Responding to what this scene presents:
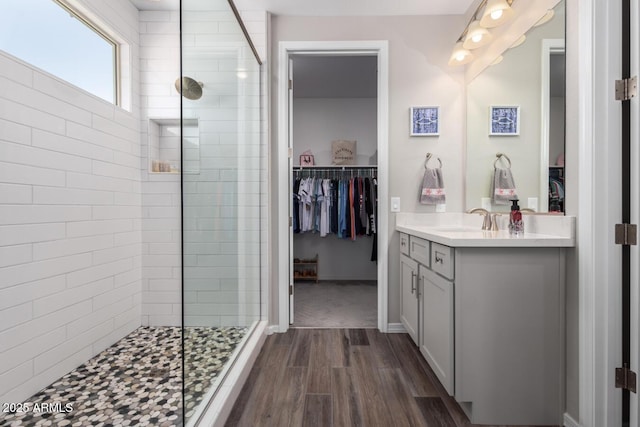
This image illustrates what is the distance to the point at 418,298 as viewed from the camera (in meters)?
1.98

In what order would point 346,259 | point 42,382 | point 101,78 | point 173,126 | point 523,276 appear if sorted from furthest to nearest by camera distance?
1. point 346,259
2. point 173,126
3. point 101,78
4. point 42,382
5. point 523,276

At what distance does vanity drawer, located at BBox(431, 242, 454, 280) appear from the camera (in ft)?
4.93

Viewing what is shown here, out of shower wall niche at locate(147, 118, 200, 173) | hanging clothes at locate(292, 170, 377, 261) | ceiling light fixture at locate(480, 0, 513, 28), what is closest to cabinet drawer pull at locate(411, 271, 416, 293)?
ceiling light fixture at locate(480, 0, 513, 28)

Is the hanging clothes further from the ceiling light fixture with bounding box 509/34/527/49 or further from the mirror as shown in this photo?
the ceiling light fixture with bounding box 509/34/527/49

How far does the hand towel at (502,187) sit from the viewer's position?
198 centimetres

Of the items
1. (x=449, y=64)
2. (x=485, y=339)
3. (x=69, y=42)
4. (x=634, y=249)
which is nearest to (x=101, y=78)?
(x=69, y=42)

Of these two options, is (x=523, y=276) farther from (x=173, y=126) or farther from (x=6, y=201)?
(x=173, y=126)

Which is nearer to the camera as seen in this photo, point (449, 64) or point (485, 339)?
point (485, 339)

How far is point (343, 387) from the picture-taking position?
1722 mm

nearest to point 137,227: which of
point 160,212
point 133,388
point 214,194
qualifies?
point 160,212

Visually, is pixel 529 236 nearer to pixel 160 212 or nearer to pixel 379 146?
pixel 379 146

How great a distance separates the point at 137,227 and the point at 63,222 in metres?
0.71

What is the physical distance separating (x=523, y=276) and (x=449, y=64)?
69.7 inches

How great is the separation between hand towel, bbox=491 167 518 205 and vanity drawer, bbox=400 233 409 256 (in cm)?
65
